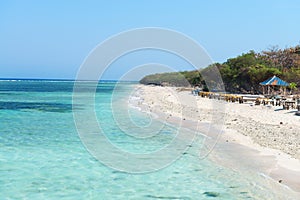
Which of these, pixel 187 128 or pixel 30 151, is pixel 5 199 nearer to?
pixel 30 151

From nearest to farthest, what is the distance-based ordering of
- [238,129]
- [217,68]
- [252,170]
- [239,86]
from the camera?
[252,170], [238,129], [239,86], [217,68]

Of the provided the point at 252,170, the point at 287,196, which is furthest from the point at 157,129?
the point at 287,196

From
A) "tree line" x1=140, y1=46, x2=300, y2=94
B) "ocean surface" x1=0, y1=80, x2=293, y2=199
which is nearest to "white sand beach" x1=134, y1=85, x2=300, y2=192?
"ocean surface" x1=0, y1=80, x2=293, y2=199

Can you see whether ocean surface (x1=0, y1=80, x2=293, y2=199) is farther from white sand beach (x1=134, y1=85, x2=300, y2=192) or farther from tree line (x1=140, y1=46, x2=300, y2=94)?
tree line (x1=140, y1=46, x2=300, y2=94)

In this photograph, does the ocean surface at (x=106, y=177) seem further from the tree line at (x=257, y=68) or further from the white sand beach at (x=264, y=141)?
the tree line at (x=257, y=68)

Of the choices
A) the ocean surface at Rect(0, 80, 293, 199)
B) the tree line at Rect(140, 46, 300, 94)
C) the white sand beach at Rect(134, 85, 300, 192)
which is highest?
the tree line at Rect(140, 46, 300, 94)

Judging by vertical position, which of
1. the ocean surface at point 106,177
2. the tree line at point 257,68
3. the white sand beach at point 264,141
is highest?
the tree line at point 257,68

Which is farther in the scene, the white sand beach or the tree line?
the tree line

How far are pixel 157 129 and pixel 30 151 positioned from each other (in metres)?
7.22

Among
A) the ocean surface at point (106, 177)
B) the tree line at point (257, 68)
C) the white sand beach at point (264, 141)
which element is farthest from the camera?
the tree line at point (257, 68)

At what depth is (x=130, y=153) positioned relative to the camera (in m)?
12.0

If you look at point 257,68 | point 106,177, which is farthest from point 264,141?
point 257,68

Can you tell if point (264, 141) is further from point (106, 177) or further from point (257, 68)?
point (257, 68)

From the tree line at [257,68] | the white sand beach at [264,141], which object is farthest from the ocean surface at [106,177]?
the tree line at [257,68]
